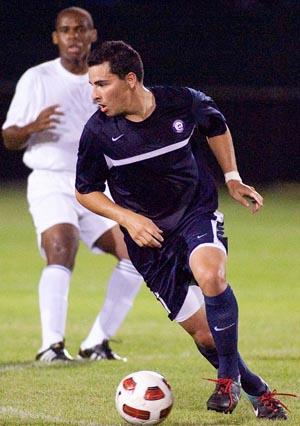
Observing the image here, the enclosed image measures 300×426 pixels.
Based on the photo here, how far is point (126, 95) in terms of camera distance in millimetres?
6250

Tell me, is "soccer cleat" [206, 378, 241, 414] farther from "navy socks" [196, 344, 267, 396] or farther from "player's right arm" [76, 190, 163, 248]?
"player's right arm" [76, 190, 163, 248]

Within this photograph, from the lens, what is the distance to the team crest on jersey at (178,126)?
6.40m

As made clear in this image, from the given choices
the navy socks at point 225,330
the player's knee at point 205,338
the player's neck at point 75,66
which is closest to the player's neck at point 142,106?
the navy socks at point 225,330

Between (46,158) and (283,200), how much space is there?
45.0 feet

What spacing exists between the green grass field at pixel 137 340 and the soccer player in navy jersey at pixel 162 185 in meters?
0.55

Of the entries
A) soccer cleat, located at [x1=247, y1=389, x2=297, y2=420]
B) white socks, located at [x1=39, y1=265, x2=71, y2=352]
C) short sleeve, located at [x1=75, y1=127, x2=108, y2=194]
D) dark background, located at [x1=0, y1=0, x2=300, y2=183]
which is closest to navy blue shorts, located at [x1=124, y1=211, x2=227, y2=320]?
short sleeve, located at [x1=75, y1=127, x2=108, y2=194]

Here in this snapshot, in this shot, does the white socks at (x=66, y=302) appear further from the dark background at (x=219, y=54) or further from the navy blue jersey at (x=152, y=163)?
the dark background at (x=219, y=54)

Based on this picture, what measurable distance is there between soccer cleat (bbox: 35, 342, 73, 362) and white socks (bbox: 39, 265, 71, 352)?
1.6 inches

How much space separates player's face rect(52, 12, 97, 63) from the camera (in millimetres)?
9070

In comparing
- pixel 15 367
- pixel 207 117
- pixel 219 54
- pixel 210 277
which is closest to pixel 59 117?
pixel 15 367

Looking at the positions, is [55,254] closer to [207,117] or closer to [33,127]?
[33,127]

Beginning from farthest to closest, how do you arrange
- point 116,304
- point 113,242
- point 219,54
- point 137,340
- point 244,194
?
point 219,54 < point 137,340 < point 113,242 < point 116,304 < point 244,194

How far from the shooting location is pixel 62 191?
8914 millimetres

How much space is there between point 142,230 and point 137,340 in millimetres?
3485
